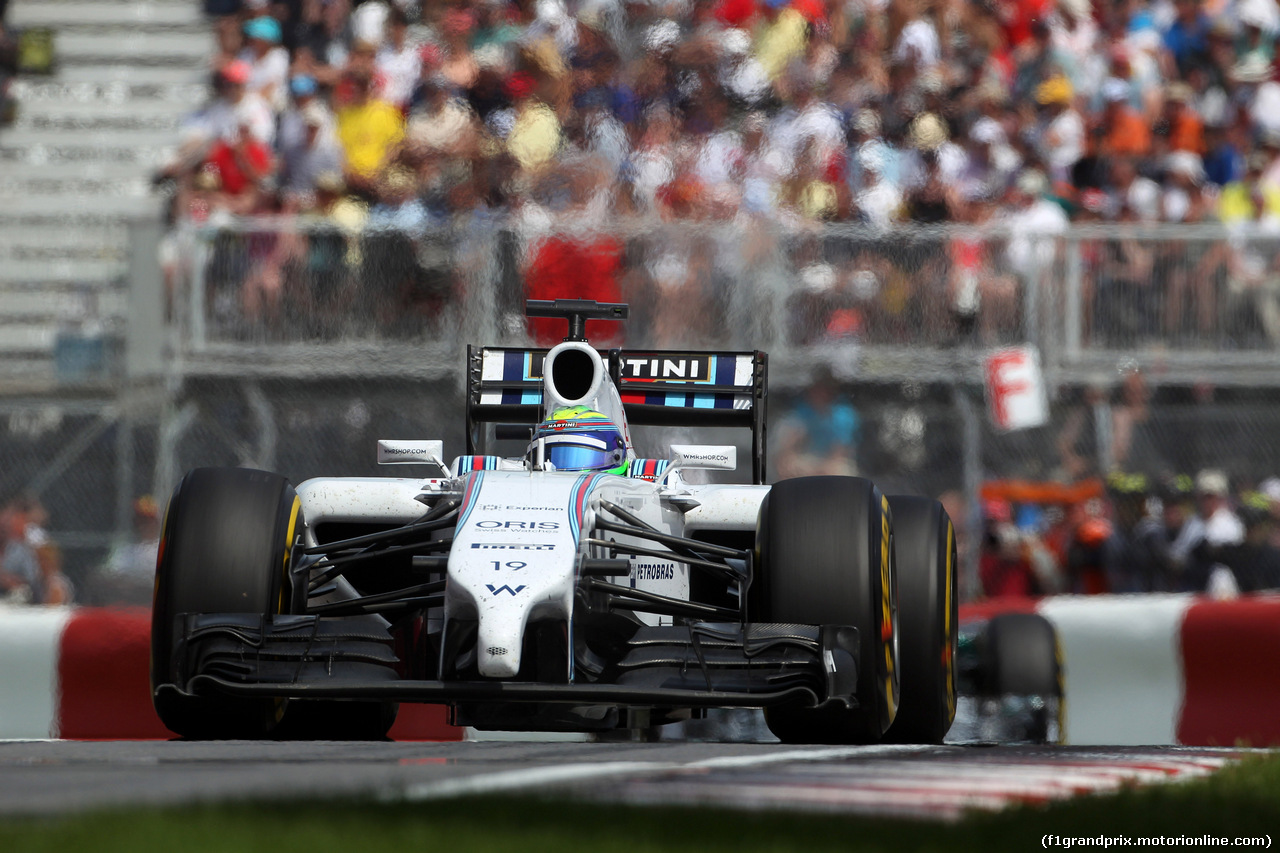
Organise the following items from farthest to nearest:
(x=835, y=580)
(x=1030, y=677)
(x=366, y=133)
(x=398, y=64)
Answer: (x=398, y=64) → (x=366, y=133) → (x=1030, y=677) → (x=835, y=580)

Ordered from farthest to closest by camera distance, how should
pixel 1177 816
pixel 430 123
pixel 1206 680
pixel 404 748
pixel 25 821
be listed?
pixel 430 123 < pixel 1206 680 < pixel 404 748 < pixel 1177 816 < pixel 25 821

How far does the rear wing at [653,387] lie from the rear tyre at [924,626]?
3.55ft

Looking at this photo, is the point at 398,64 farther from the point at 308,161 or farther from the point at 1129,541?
the point at 1129,541

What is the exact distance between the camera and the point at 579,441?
20.9 ft

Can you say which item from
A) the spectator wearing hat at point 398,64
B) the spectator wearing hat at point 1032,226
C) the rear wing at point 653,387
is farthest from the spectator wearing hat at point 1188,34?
the rear wing at point 653,387

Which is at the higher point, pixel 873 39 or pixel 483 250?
pixel 873 39

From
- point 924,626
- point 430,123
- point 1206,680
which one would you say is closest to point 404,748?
point 924,626

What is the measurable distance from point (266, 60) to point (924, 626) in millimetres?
8617

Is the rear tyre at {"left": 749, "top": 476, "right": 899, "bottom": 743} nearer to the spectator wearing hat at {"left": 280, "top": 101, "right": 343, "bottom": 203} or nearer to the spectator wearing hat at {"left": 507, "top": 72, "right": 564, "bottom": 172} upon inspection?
the spectator wearing hat at {"left": 507, "top": 72, "right": 564, "bottom": 172}

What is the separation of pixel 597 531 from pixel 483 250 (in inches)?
185

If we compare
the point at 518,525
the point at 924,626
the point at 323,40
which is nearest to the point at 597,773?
the point at 518,525

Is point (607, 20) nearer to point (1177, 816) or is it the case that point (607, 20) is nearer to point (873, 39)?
point (873, 39)

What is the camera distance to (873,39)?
41.5ft

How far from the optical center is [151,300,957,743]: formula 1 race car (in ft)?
16.8
